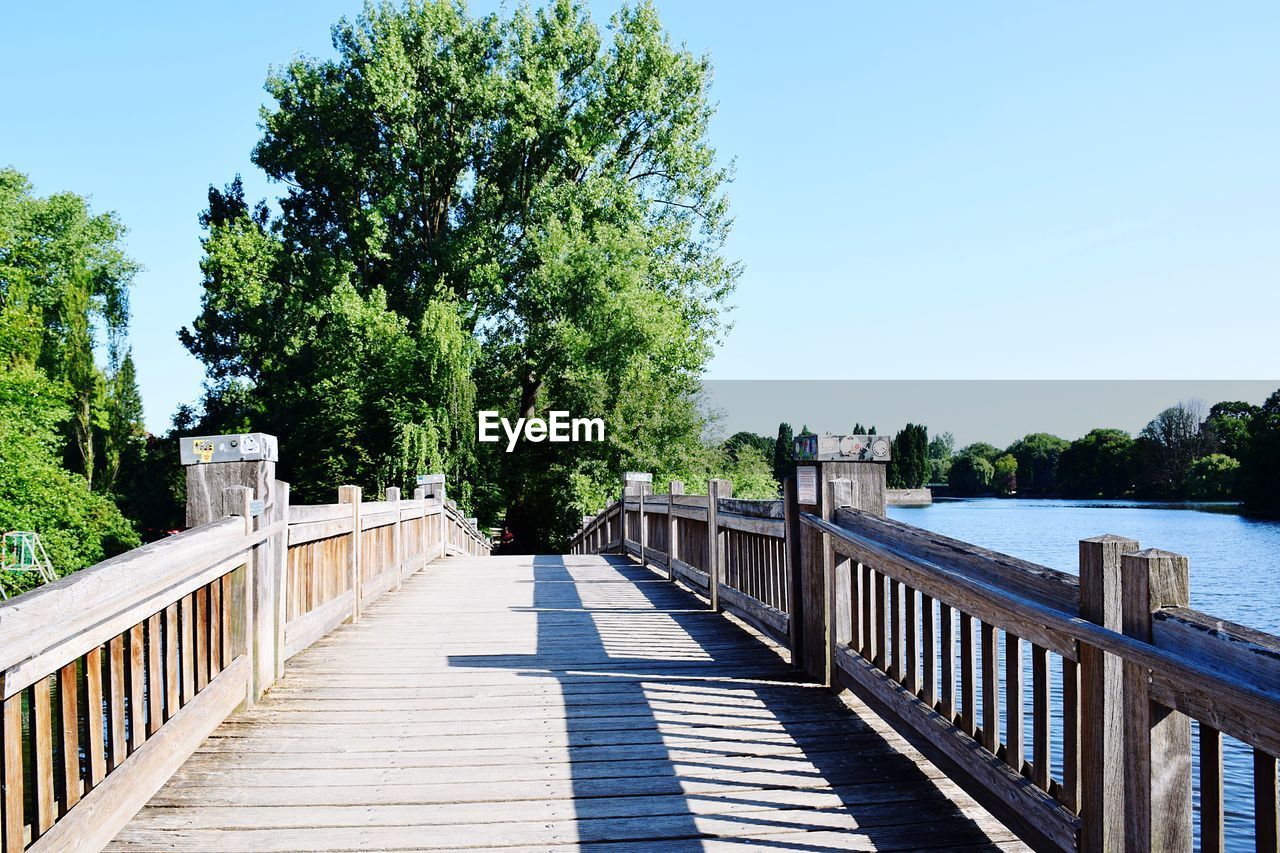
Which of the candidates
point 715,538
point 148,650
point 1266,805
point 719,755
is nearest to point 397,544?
point 715,538

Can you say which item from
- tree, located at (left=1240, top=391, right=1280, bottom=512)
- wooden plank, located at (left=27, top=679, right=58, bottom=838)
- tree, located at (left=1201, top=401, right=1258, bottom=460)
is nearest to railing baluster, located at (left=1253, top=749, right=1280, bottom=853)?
wooden plank, located at (left=27, top=679, right=58, bottom=838)

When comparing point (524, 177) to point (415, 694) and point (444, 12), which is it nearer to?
point (444, 12)

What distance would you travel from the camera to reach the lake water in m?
9.07

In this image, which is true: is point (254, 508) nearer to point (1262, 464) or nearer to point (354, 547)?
point (354, 547)

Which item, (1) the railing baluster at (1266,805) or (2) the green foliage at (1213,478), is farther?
(2) the green foliage at (1213,478)

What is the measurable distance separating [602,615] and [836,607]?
3.07 m

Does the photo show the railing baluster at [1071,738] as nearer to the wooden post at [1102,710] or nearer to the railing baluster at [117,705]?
the wooden post at [1102,710]

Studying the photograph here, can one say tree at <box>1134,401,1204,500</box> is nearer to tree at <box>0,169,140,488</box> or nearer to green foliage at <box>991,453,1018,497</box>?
green foliage at <box>991,453,1018,497</box>

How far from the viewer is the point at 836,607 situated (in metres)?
4.31

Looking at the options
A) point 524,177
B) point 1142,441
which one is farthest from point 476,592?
point 1142,441

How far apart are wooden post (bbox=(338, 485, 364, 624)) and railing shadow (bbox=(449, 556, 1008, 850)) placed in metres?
1.78

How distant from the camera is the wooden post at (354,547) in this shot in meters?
6.80

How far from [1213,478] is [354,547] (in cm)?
6323

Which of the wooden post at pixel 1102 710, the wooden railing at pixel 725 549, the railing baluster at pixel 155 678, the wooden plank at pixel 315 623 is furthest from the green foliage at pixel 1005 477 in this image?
the railing baluster at pixel 155 678
